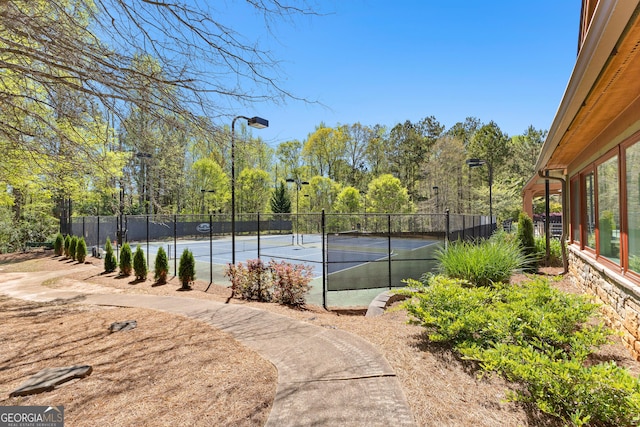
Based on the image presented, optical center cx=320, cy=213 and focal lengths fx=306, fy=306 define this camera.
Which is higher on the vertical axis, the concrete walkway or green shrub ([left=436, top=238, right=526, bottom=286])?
green shrub ([left=436, top=238, right=526, bottom=286])

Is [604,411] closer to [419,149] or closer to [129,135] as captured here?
[129,135]

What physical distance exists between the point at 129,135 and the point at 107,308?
3.27 meters

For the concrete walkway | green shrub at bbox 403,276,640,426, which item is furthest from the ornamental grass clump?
green shrub at bbox 403,276,640,426

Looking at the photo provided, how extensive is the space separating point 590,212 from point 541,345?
364 centimetres

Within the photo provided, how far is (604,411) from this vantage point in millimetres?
1885

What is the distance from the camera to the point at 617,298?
364 cm

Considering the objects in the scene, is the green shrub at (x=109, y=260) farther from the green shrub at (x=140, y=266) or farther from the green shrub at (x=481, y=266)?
the green shrub at (x=481, y=266)

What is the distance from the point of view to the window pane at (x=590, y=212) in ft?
16.3

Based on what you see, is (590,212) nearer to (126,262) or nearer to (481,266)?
(481,266)

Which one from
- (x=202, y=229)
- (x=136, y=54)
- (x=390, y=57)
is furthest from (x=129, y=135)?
(x=202, y=229)

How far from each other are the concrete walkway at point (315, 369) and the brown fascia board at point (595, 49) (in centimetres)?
280

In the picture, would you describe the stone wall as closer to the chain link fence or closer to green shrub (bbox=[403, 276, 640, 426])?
green shrub (bbox=[403, 276, 640, 426])

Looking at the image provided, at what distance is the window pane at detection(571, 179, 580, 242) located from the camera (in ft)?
20.1

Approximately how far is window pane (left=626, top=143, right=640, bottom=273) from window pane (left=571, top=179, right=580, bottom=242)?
120 inches
